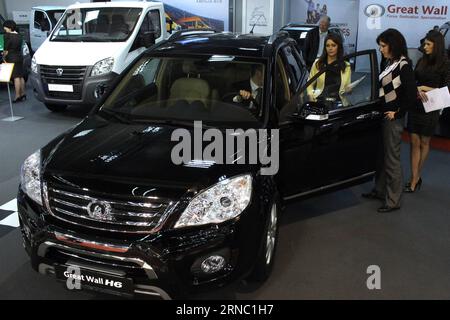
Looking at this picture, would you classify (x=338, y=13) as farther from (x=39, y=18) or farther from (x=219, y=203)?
(x=219, y=203)

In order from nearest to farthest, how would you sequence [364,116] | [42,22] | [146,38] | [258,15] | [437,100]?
[364,116]
[437,100]
[146,38]
[42,22]
[258,15]

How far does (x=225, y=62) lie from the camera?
130 inches

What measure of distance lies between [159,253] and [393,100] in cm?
248

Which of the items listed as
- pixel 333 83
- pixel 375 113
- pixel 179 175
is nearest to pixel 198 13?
pixel 333 83

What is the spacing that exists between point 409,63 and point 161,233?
2.54 metres

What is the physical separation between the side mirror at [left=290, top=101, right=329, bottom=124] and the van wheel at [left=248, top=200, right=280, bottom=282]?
1.92ft

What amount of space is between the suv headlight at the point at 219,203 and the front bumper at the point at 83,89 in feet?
15.0

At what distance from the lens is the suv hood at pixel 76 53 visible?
22.2 feet

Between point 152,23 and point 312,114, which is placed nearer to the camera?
point 312,114

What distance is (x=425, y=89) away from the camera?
419cm

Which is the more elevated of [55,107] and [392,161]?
[392,161]

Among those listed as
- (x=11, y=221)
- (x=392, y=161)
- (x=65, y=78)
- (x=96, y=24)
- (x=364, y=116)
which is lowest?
(x=11, y=221)

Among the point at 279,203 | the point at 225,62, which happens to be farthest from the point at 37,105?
the point at 279,203

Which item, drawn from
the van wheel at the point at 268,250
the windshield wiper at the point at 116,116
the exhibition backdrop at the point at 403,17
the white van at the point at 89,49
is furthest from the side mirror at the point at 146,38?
the van wheel at the point at 268,250
